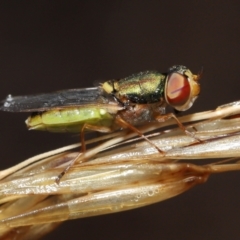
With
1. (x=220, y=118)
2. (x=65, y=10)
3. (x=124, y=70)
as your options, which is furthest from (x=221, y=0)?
(x=220, y=118)

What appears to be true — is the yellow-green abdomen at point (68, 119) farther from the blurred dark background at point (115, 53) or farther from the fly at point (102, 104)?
the blurred dark background at point (115, 53)

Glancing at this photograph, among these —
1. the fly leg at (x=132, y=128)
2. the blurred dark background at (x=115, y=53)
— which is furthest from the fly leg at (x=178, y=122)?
the blurred dark background at (x=115, y=53)

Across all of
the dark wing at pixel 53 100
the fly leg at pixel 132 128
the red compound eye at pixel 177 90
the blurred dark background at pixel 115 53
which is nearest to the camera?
the fly leg at pixel 132 128

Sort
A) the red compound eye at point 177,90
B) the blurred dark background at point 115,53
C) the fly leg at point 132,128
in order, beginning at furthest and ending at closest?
the blurred dark background at point 115,53 < the red compound eye at point 177,90 < the fly leg at point 132,128

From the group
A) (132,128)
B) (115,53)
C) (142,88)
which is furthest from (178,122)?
(115,53)

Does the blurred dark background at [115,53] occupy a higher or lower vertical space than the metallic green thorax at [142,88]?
higher

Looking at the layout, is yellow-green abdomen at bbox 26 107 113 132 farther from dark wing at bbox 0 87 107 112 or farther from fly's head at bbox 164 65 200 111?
fly's head at bbox 164 65 200 111
